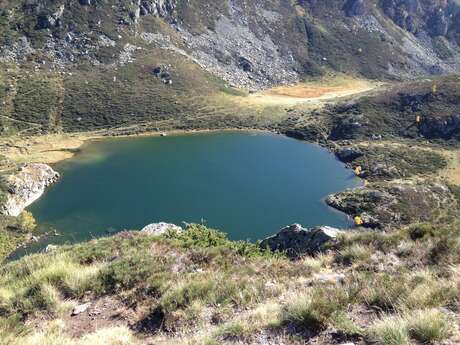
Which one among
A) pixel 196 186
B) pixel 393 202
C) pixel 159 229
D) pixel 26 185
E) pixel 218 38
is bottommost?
pixel 393 202

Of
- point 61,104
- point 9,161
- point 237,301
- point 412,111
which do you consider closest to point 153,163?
point 9,161

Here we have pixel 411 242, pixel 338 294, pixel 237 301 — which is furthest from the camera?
pixel 411 242

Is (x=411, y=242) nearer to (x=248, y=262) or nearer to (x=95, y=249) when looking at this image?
(x=248, y=262)

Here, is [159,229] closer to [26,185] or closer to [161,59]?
[26,185]

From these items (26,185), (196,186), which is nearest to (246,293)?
(196,186)

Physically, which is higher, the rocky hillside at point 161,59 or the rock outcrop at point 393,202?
the rocky hillside at point 161,59

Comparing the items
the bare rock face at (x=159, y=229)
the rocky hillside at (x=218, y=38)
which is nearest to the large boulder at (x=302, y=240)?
the bare rock face at (x=159, y=229)

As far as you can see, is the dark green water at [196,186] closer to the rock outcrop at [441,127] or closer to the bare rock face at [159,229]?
the bare rock face at [159,229]
